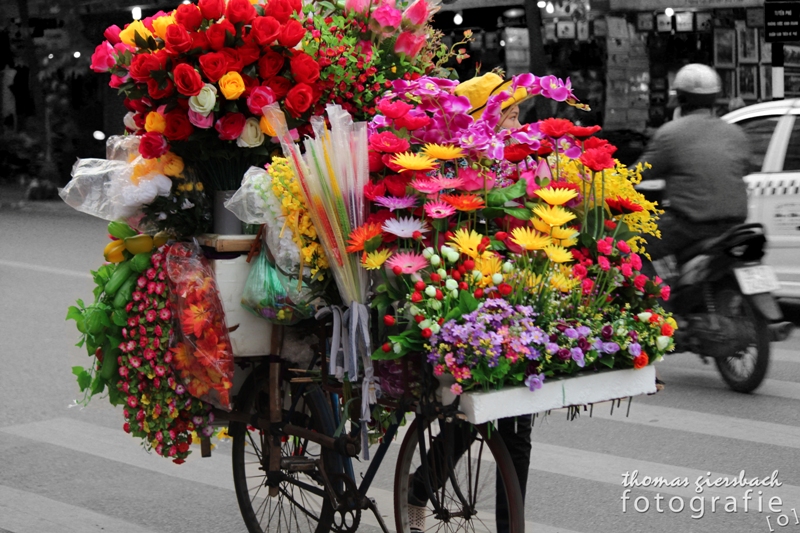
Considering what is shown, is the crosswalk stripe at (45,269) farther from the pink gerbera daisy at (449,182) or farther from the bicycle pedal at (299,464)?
the pink gerbera daisy at (449,182)

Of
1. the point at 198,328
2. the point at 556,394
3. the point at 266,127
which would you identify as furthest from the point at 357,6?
the point at 556,394

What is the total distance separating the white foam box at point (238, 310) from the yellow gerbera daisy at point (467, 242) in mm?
906

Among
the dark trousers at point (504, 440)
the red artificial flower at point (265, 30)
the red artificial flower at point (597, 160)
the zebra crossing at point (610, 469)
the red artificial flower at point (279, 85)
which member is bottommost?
the zebra crossing at point (610, 469)

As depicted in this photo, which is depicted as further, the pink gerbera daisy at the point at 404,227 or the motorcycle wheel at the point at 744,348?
the motorcycle wheel at the point at 744,348

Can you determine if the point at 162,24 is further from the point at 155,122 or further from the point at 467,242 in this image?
the point at 467,242

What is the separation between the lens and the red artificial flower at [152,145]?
3760 mm

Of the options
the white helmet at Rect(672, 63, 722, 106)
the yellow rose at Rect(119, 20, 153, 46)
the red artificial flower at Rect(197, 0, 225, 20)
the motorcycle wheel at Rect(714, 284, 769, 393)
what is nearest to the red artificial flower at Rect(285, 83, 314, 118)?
the red artificial flower at Rect(197, 0, 225, 20)

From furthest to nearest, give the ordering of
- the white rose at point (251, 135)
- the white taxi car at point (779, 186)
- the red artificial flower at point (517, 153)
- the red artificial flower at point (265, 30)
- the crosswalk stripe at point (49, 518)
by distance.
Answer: the white taxi car at point (779, 186) → the crosswalk stripe at point (49, 518) → the white rose at point (251, 135) → the red artificial flower at point (265, 30) → the red artificial flower at point (517, 153)

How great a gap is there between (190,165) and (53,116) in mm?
20481

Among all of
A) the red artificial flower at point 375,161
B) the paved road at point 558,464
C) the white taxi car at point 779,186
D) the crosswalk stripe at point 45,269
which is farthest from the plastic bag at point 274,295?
the crosswalk stripe at point 45,269

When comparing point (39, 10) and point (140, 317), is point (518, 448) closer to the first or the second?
point (140, 317)

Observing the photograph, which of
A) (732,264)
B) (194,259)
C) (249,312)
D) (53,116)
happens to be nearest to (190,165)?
(194,259)

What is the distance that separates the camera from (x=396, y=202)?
3.24 metres

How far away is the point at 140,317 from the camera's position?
3926 millimetres
